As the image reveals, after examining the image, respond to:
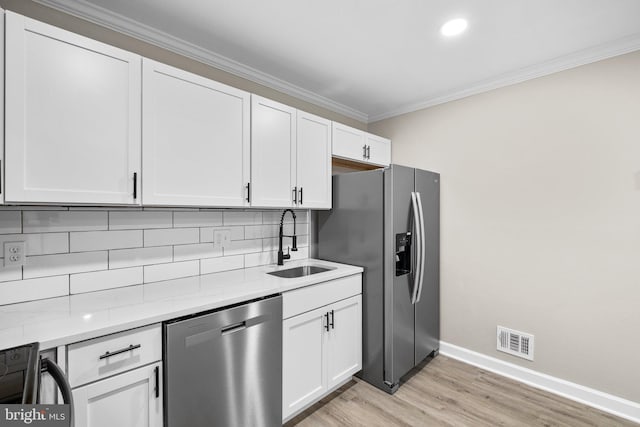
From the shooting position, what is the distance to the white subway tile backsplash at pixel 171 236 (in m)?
1.91

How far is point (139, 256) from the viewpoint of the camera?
1863 millimetres

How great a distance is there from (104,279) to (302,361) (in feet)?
4.30

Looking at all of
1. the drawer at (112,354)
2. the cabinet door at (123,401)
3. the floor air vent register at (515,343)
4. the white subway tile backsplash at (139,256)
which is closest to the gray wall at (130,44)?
the white subway tile backsplash at (139,256)

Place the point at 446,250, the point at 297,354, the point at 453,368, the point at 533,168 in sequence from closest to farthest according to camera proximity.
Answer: the point at 297,354 → the point at 533,168 → the point at 453,368 → the point at 446,250

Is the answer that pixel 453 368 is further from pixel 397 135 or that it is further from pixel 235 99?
pixel 235 99

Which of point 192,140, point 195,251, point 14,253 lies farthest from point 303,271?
point 14,253

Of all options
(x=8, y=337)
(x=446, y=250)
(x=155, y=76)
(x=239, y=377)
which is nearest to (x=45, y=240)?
(x=8, y=337)

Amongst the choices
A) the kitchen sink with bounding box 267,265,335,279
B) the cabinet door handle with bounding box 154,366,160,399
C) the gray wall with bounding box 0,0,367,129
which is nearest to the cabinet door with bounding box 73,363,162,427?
the cabinet door handle with bounding box 154,366,160,399

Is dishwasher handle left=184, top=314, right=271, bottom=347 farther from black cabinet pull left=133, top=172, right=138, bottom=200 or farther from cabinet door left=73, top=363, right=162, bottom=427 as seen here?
black cabinet pull left=133, top=172, right=138, bottom=200

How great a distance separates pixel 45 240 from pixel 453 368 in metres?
3.14

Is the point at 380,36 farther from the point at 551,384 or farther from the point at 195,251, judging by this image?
the point at 551,384

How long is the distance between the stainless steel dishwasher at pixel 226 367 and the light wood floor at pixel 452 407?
1.61 ft

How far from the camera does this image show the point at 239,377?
5.26 ft

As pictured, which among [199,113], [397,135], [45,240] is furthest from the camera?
[397,135]
